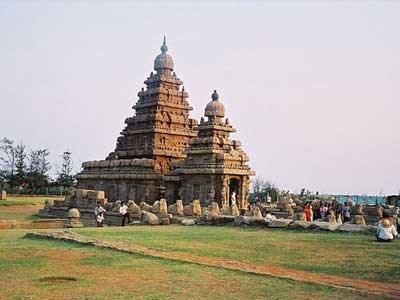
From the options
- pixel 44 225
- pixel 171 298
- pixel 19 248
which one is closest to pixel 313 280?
pixel 171 298

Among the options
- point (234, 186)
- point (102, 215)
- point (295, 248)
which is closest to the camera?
point (295, 248)

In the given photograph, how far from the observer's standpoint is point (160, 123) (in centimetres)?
4300

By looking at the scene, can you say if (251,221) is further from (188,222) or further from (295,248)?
(295,248)

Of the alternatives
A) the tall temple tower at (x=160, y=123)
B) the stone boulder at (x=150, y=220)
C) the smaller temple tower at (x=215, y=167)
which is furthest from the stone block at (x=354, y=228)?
the tall temple tower at (x=160, y=123)

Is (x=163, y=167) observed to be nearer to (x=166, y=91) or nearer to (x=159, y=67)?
(x=166, y=91)

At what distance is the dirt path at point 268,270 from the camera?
8.25m

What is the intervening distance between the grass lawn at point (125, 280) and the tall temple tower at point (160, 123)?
28.8 m

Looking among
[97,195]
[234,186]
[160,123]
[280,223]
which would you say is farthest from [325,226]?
[160,123]

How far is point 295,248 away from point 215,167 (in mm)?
21653

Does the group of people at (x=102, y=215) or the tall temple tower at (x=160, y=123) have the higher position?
the tall temple tower at (x=160, y=123)

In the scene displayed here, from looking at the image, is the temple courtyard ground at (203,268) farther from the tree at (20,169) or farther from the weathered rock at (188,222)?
the tree at (20,169)

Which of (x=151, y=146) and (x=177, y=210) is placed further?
(x=151, y=146)

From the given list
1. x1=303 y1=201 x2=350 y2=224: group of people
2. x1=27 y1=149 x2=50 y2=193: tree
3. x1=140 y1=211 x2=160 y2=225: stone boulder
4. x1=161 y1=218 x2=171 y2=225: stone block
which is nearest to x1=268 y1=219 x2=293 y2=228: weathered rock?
x1=303 y1=201 x2=350 y2=224: group of people

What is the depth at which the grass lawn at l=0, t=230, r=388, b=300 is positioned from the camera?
769 cm
